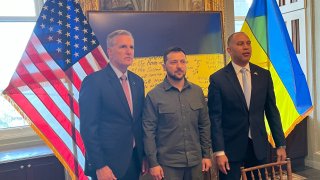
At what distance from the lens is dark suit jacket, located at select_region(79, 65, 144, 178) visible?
1752 mm

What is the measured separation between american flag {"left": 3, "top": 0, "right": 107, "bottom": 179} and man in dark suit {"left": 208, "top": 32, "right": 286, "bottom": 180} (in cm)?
92

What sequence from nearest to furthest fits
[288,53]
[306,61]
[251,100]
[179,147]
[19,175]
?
[179,147]
[251,100]
[19,175]
[288,53]
[306,61]

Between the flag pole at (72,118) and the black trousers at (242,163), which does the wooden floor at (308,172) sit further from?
the flag pole at (72,118)

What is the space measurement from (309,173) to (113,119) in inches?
117

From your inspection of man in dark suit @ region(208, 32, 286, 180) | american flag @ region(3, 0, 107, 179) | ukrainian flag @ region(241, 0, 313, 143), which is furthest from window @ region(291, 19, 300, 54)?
american flag @ region(3, 0, 107, 179)

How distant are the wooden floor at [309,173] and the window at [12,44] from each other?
3.02 m

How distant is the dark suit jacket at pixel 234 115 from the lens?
2025mm

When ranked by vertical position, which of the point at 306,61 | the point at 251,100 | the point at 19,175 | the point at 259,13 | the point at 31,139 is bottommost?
the point at 19,175

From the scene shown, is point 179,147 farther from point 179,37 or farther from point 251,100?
point 179,37

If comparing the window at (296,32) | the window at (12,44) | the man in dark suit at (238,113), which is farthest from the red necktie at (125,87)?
the window at (296,32)

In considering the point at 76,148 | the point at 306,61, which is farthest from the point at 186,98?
the point at 306,61

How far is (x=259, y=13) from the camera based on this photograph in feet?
9.24

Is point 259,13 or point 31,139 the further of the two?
point 31,139

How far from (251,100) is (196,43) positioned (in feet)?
3.39
